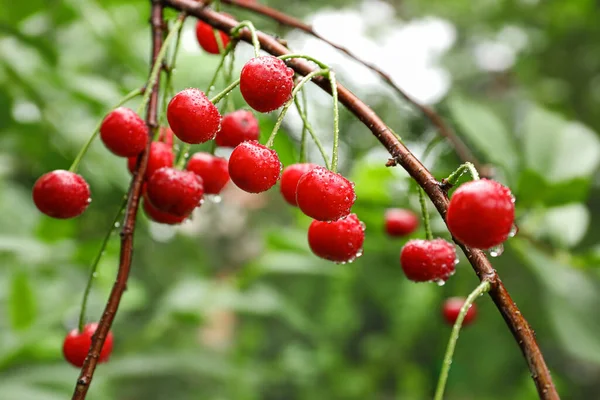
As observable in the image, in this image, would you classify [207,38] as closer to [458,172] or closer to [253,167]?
[253,167]

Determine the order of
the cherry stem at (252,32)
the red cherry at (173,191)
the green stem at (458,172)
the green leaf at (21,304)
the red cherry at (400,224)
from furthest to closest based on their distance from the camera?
the green leaf at (21,304) → the red cherry at (400,224) → the red cherry at (173,191) → the cherry stem at (252,32) → the green stem at (458,172)

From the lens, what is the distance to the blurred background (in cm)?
180

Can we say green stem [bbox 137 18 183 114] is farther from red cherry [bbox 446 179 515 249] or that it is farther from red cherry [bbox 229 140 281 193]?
red cherry [bbox 446 179 515 249]

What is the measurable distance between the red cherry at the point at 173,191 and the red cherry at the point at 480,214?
407 mm

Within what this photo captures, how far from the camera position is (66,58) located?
259cm

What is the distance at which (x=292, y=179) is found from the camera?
1.02 metres

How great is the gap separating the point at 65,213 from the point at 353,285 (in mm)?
2701

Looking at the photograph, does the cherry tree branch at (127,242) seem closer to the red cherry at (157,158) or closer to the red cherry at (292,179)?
the red cherry at (157,158)

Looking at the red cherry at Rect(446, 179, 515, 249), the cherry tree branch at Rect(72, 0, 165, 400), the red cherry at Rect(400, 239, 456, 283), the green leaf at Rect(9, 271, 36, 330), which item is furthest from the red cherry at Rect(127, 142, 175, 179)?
the green leaf at Rect(9, 271, 36, 330)

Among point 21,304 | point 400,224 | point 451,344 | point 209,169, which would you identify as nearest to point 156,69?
point 209,169

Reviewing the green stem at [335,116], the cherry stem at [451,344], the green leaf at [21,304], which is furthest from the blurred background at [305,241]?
the cherry stem at [451,344]

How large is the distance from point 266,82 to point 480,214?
303 millimetres

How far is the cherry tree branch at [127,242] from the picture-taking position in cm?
69

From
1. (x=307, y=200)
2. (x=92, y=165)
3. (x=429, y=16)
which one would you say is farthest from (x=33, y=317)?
(x=429, y=16)
